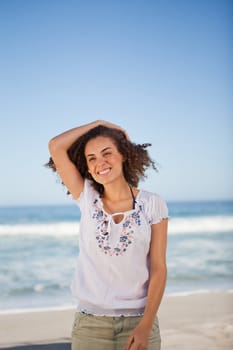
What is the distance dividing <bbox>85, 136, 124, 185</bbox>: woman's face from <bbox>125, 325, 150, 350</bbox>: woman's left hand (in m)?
0.49

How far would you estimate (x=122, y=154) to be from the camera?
189 cm

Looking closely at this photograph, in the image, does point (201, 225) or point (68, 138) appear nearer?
point (68, 138)

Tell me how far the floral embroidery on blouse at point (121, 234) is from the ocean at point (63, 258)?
144 inches

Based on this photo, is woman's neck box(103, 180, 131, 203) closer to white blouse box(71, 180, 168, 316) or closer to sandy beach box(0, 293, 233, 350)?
white blouse box(71, 180, 168, 316)

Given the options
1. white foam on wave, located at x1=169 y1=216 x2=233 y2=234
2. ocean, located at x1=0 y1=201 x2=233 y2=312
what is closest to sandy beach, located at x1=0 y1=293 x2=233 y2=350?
ocean, located at x1=0 y1=201 x2=233 y2=312

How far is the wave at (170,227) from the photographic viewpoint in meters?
16.6

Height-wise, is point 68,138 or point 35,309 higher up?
point 68,138

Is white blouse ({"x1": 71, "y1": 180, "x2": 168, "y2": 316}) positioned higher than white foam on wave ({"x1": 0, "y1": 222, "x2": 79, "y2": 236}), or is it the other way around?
white blouse ({"x1": 71, "y1": 180, "x2": 168, "y2": 316})

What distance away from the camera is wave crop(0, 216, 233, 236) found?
16.6 metres

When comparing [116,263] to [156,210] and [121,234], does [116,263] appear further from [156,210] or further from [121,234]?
[156,210]

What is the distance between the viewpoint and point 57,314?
4.75 meters

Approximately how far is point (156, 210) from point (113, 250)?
19 centimetres

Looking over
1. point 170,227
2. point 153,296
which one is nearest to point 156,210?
point 153,296

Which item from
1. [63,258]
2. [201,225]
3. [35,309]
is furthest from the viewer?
[201,225]
